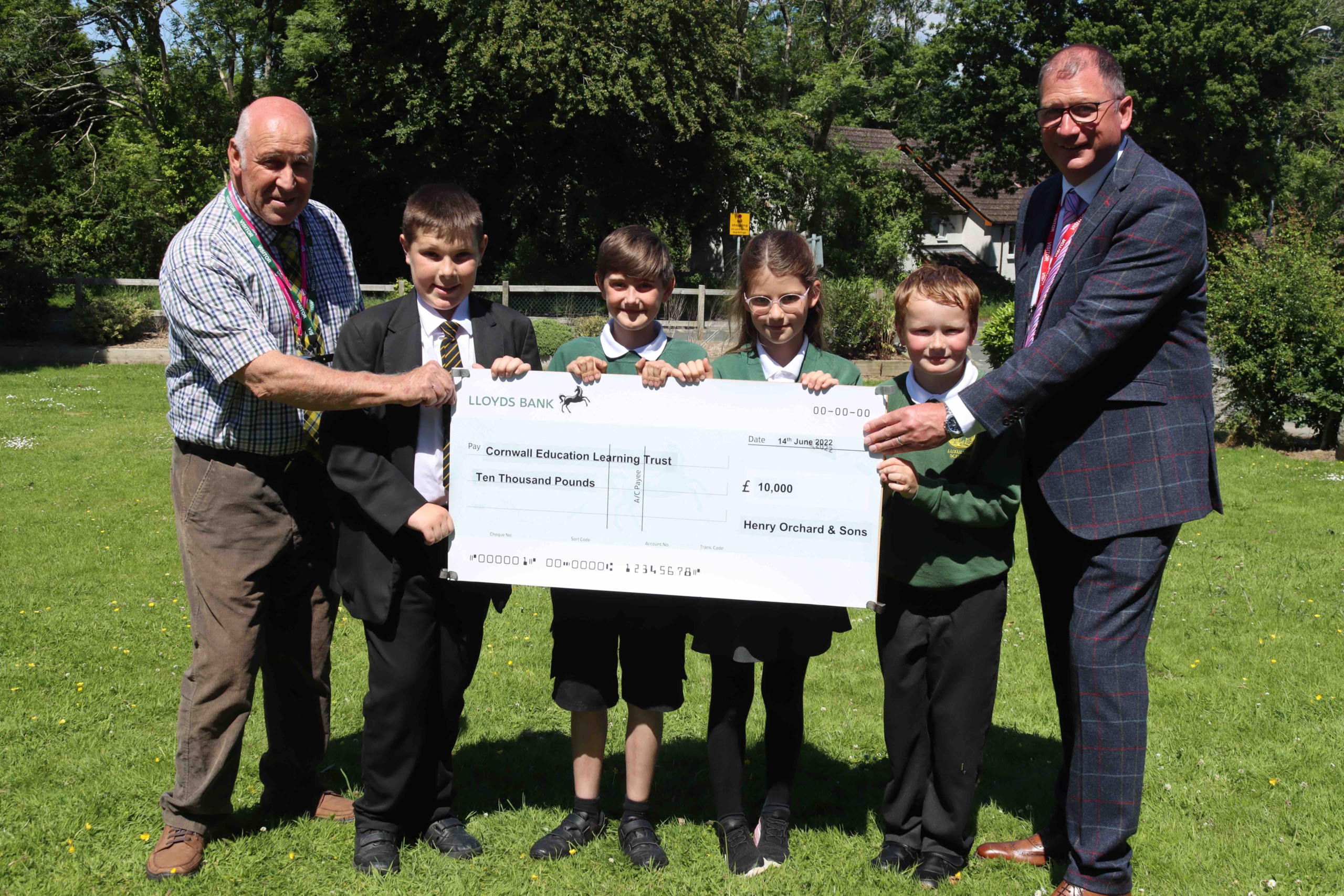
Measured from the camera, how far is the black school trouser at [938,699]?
3494 mm

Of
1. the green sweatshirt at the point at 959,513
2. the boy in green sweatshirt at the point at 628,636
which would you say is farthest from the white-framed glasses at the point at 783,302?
the green sweatshirt at the point at 959,513

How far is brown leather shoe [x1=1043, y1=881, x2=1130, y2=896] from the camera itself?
132 inches

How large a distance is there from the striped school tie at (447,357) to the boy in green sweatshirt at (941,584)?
1516 mm

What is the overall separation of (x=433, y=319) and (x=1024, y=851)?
9.81ft

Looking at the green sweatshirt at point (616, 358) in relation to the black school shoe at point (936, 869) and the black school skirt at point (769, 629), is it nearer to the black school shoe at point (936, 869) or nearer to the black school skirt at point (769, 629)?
the black school skirt at point (769, 629)

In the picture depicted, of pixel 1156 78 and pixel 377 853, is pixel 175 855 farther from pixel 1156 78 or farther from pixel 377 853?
pixel 1156 78

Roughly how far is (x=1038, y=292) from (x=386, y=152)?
3389 cm

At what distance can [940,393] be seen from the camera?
355 cm

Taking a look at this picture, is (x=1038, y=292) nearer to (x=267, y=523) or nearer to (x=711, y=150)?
(x=267, y=523)

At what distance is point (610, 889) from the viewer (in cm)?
357

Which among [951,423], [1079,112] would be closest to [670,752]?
[951,423]

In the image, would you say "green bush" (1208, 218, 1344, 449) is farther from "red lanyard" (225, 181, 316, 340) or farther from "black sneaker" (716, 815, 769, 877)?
"red lanyard" (225, 181, 316, 340)

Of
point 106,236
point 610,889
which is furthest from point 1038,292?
point 106,236

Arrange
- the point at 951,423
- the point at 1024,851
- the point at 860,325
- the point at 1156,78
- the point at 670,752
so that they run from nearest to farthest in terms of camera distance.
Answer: the point at 951,423 < the point at 1024,851 < the point at 670,752 < the point at 860,325 < the point at 1156,78
